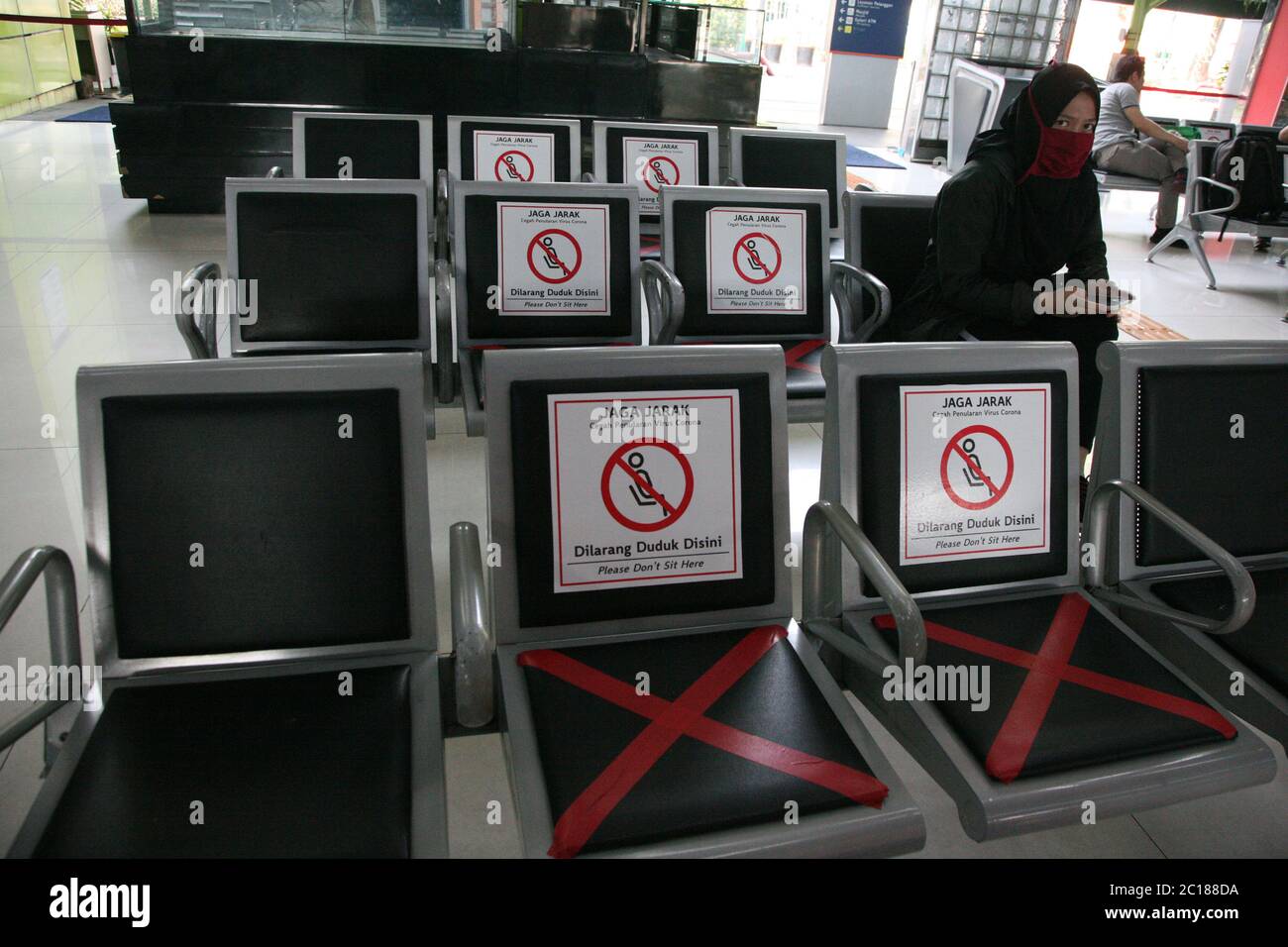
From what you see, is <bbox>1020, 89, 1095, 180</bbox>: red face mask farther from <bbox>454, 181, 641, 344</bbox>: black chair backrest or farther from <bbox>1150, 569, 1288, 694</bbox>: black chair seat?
<bbox>1150, 569, 1288, 694</bbox>: black chair seat

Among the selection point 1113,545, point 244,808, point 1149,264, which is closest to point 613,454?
point 244,808

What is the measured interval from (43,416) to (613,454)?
2.59 metres

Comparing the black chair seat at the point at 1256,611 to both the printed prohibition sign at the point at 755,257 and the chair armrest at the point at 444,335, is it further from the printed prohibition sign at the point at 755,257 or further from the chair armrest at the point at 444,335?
the chair armrest at the point at 444,335

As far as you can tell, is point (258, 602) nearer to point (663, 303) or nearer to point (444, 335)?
point (444, 335)

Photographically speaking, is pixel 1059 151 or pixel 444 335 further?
pixel 444 335

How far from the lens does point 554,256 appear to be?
8.27 feet

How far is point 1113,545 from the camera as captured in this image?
1560 mm

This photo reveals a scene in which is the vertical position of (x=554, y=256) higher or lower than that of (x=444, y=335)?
higher

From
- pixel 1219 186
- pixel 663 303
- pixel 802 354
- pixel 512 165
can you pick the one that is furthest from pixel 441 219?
pixel 1219 186

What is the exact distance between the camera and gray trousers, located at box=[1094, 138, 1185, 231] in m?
6.22

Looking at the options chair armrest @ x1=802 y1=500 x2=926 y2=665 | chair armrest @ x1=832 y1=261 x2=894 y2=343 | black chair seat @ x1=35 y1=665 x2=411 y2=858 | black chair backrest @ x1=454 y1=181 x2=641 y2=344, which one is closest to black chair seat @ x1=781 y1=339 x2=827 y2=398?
chair armrest @ x1=832 y1=261 x2=894 y2=343

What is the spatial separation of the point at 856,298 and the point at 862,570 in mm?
1608

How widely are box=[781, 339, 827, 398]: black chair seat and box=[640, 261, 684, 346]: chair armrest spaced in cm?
33
